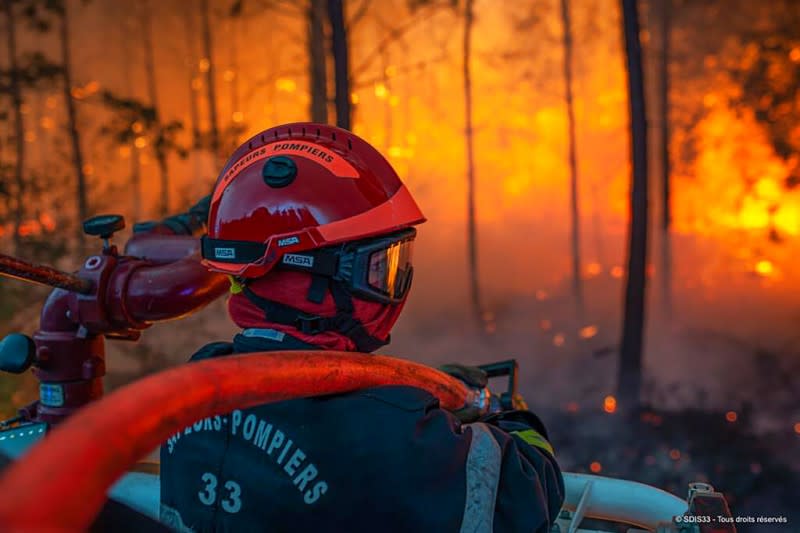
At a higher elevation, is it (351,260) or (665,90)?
(665,90)

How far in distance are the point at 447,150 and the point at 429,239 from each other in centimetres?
→ 280

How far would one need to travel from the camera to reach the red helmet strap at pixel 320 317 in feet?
6.16

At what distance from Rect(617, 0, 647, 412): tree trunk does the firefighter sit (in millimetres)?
7548

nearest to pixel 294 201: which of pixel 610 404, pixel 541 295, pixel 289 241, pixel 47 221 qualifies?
pixel 289 241

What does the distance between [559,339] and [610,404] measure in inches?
204

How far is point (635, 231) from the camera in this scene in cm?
930

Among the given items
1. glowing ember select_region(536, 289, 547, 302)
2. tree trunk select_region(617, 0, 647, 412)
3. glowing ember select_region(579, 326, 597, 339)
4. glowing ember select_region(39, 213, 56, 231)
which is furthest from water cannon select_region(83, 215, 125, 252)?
glowing ember select_region(536, 289, 547, 302)

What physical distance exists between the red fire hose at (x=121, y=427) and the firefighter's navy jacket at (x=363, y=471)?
8.8 inches

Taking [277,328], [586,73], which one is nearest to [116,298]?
[277,328]

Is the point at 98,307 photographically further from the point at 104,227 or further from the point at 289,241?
the point at 289,241

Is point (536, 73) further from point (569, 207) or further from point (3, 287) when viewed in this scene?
point (3, 287)

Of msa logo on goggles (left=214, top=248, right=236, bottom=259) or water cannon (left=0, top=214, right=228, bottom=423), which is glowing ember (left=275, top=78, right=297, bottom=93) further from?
msa logo on goggles (left=214, top=248, right=236, bottom=259)

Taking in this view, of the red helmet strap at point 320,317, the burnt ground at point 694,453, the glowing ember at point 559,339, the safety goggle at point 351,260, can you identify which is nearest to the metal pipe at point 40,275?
the safety goggle at point 351,260

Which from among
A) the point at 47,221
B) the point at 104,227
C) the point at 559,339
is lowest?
the point at 559,339
